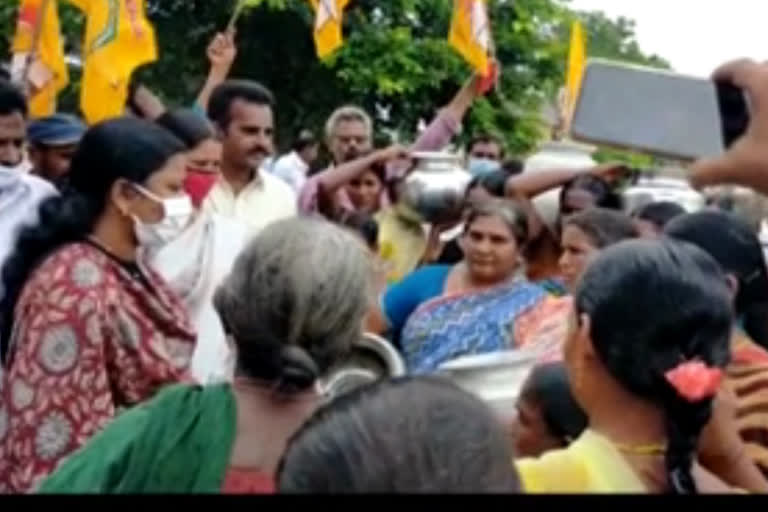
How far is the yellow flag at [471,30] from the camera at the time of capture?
391 inches

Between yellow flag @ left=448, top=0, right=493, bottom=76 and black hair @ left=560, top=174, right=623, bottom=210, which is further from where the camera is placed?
yellow flag @ left=448, top=0, right=493, bottom=76

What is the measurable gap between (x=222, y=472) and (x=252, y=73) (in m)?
24.1

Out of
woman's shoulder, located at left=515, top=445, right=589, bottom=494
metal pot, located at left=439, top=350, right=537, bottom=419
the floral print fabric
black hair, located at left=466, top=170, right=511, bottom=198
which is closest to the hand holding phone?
woman's shoulder, located at left=515, top=445, right=589, bottom=494

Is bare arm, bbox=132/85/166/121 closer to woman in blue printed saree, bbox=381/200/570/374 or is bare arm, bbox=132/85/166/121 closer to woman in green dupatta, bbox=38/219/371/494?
woman in blue printed saree, bbox=381/200/570/374

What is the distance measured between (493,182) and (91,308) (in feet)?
10.7

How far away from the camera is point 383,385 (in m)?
2.14

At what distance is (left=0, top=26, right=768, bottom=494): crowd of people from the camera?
6.93 feet

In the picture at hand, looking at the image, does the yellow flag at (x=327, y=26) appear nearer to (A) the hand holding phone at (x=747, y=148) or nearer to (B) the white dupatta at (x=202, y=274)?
(B) the white dupatta at (x=202, y=274)

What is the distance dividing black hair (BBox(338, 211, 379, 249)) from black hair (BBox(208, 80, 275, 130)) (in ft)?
1.61

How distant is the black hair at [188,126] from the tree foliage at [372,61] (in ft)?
61.5

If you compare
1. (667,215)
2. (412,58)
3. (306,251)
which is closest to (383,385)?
(306,251)

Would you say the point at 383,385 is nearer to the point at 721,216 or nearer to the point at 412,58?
the point at 721,216

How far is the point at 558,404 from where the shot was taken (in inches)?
128

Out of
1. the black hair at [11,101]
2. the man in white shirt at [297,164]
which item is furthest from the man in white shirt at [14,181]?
the man in white shirt at [297,164]
